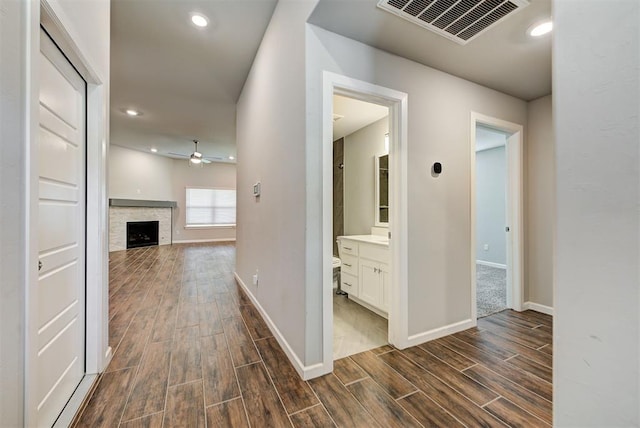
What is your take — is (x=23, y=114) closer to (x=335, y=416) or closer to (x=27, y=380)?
(x=27, y=380)

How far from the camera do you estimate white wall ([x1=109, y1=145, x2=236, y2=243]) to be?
7.08 metres

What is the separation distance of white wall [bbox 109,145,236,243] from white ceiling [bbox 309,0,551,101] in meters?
7.62

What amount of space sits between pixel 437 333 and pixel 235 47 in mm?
3333

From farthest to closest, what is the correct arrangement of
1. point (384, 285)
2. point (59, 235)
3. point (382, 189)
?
point (382, 189), point (384, 285), point (59, 235)

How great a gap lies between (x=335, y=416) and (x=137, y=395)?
1.14 m

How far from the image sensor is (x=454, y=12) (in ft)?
5.38

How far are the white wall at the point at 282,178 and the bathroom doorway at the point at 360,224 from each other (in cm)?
45

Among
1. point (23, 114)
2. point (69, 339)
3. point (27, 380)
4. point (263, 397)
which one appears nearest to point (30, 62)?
point (23, 114)

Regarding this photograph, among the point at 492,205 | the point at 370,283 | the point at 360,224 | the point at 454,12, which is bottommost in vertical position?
the point at 370,283

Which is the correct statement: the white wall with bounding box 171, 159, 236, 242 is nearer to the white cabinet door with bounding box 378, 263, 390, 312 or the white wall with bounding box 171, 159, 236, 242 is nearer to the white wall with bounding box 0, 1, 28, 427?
the white cabinet door with bounding box 378, 263, 390, 312

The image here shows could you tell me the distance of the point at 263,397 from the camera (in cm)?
149

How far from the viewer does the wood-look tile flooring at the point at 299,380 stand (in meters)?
1.35

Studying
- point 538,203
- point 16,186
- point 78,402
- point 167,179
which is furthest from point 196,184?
point 538,203

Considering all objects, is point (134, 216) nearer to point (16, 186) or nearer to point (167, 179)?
point (167, 179)
